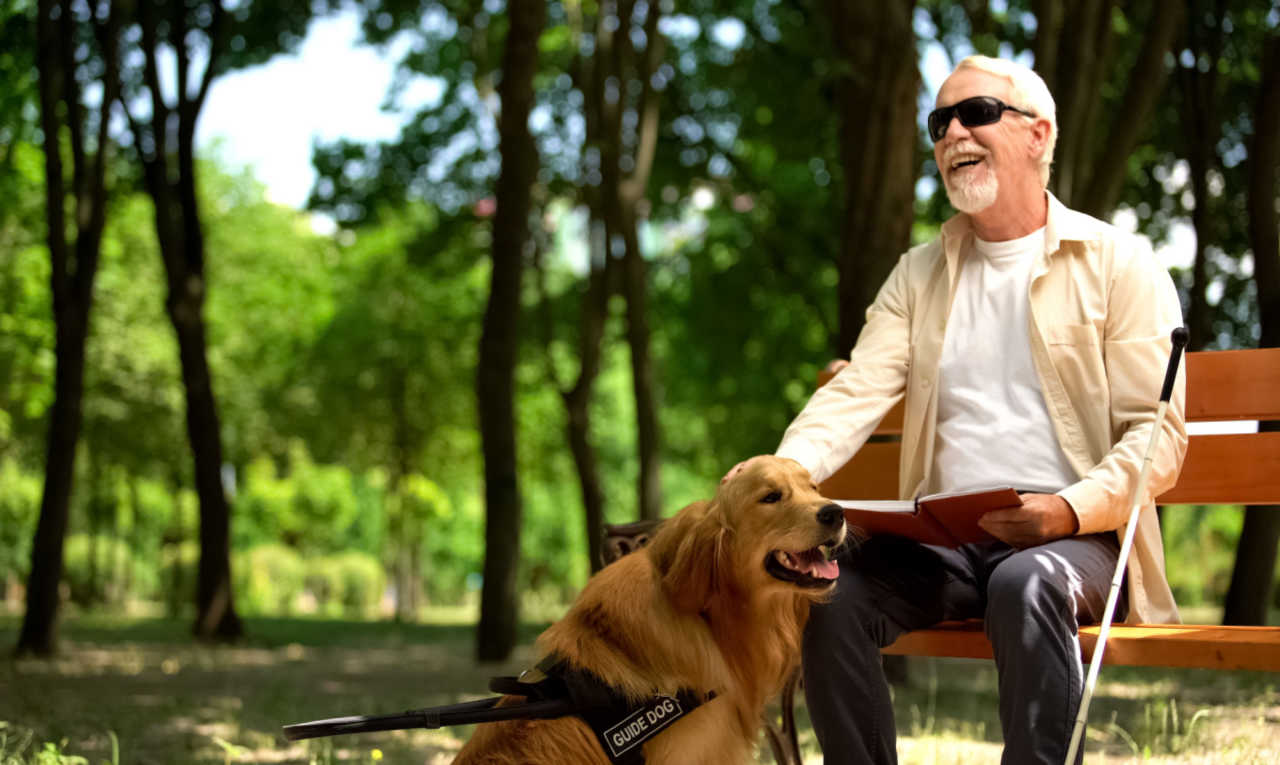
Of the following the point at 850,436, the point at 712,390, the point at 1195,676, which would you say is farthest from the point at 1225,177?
the point at 850,436

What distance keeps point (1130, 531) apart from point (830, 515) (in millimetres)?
704

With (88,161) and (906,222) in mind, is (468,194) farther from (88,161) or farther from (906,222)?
(906,222)

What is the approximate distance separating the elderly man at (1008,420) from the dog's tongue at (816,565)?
17 centimetres

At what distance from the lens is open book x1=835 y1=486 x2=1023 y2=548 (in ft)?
11.4

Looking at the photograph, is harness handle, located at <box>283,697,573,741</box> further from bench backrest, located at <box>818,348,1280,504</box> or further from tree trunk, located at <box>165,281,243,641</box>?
tree trunk, located at <box>165,281,243,641</box>

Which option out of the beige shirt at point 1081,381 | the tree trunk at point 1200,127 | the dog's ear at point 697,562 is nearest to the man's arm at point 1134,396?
the beige shirt at point 1081,381

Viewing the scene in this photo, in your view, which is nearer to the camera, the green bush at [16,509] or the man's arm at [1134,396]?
the man's arm at [1134,396]

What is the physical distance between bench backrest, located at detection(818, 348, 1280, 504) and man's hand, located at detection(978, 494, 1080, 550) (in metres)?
0.84

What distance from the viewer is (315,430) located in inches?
1107

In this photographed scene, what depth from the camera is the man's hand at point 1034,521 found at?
3.50 meters

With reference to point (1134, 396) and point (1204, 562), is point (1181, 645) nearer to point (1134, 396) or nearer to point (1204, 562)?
point (1134, 396)

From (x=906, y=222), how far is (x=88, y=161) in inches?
336

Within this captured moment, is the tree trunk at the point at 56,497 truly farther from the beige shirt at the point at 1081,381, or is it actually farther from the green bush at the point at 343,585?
the green bush at the point at 343,585

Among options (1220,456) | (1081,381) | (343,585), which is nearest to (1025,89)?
(1081,381)
